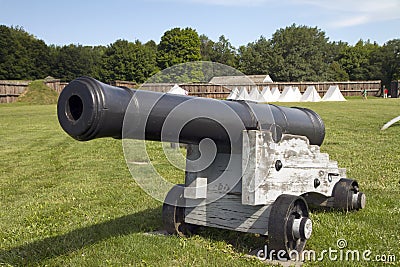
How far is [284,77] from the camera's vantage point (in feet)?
265

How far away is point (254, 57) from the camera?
3305 inches

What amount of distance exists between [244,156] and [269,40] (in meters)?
89.1

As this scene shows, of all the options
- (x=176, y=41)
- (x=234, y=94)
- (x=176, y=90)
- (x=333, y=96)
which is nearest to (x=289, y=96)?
(x=333, y=96)

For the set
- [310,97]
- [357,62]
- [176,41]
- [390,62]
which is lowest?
[310,97]

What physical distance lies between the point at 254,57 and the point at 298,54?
7.41 metres

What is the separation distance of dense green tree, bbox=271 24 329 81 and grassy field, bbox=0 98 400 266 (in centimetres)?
7022

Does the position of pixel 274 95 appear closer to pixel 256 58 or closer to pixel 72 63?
pixel 256 58

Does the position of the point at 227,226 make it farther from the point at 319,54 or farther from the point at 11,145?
the point at 319,54

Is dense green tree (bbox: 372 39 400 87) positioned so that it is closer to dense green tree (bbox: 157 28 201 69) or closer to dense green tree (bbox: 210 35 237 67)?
dense green tree (bbox: 210 35 237 67)

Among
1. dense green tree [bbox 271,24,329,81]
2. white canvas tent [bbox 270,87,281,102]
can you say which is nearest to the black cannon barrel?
white canvas tent [bbox 270,87,281,102]

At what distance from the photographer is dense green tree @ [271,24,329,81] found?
264 ft

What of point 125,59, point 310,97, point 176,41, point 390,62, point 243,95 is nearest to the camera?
point 243,95

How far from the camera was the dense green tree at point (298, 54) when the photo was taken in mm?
80375

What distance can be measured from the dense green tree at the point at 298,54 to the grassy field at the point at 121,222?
70.2 metres
